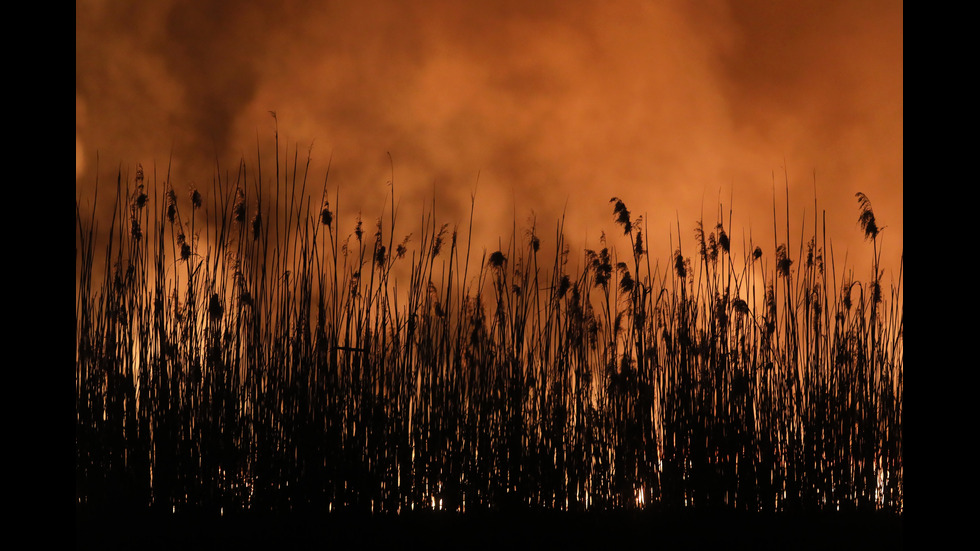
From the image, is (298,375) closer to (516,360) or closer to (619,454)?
(516,360)

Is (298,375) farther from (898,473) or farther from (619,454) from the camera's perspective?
(898,473)

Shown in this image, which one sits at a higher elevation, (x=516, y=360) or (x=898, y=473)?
(x=516, y=360)

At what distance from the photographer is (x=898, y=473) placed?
2.90 m

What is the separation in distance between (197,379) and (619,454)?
139 centimetres
